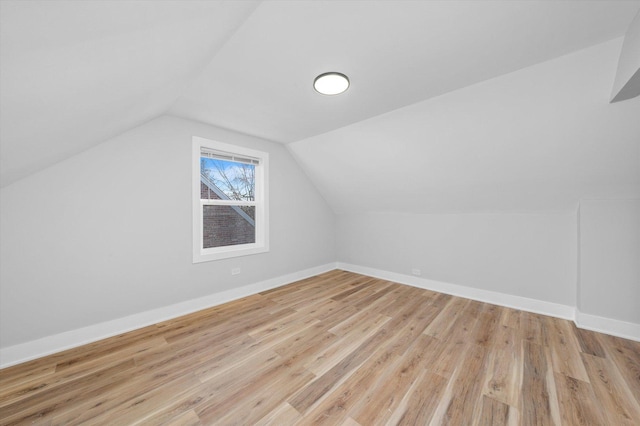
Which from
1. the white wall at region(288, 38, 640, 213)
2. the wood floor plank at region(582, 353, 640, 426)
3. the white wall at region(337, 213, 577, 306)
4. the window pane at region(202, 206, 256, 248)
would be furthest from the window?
the wood floor plank at region(582, 353, 640, 426)

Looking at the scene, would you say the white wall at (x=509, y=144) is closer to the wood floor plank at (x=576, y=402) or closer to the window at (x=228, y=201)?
the window at (x=228, y=201)

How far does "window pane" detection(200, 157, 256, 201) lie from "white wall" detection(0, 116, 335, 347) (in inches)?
13.0

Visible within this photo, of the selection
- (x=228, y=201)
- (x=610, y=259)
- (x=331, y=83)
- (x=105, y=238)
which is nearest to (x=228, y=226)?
(x=228, y=201)

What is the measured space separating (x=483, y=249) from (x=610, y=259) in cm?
110

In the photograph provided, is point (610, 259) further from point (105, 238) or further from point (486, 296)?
point (105, 238)

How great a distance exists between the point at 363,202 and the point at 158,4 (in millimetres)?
3681

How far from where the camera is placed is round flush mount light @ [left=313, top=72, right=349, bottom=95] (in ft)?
6.40

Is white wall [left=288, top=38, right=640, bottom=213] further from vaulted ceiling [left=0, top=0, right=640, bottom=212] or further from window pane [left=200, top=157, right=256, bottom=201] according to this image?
window pane [left=200, top=157, right=256, bottom=201]

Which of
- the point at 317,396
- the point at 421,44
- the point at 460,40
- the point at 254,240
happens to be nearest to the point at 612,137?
the point at 460,40

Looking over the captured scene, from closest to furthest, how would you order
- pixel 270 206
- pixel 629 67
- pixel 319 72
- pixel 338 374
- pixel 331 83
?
1. pixel 629 67
2. pixel 338 374
3. pixel 319 72
4. pixel 331 83
5. pixel 270 206

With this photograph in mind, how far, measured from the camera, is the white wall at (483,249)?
2756 millimetres

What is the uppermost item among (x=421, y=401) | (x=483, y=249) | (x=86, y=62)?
(x=86, y=62)

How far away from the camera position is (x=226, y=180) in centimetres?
345

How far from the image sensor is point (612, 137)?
1992 millimetres
